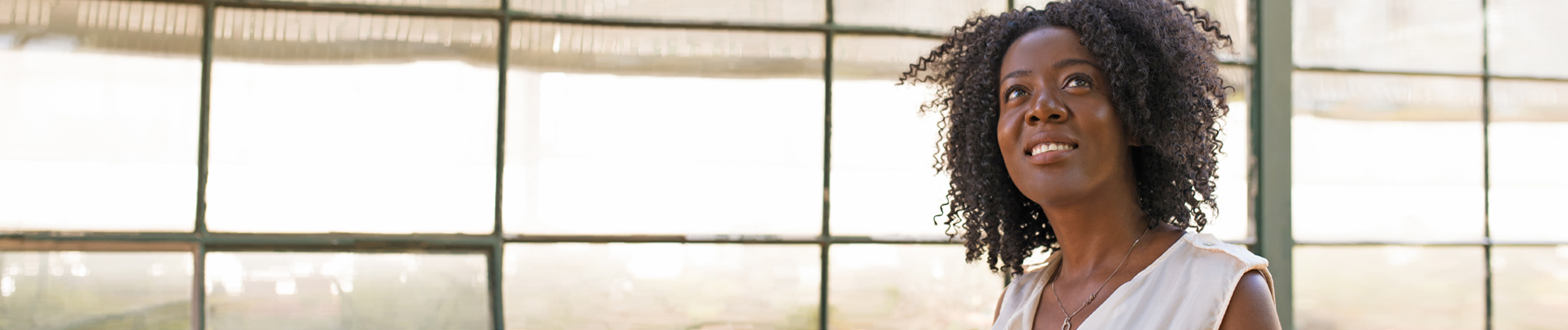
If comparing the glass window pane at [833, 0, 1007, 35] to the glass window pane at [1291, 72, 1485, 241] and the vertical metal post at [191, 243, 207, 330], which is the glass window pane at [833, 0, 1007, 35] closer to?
the glass window pane at [1291, 72, 1485, 241]

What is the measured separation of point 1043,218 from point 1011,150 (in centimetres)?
37

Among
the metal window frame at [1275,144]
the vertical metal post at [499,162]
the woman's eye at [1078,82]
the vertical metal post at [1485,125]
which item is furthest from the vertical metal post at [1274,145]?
the vertical metal post at [499,162]

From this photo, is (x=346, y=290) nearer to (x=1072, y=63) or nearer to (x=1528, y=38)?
(x=1072, y=63)

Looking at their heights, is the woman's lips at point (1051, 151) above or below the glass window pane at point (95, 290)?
above

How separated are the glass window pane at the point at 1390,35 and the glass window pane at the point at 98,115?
2918mm

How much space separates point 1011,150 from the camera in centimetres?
149

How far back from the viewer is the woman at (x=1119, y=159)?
1.34 metres

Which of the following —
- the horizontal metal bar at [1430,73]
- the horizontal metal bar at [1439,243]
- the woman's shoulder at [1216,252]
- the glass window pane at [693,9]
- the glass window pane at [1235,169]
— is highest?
the glass window pane at [693,9]

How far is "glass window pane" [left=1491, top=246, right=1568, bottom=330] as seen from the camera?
109 inches

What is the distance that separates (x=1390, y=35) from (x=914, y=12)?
1446 millimetres

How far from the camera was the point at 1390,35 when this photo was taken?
8.84 ft

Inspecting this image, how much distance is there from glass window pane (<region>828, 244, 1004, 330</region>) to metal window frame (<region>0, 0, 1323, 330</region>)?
3 cm

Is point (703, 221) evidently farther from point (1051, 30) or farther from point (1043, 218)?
point (1051, 30)

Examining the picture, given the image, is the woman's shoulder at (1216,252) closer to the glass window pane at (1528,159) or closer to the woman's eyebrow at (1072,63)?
the woman's eyebrow at (1072,63)
